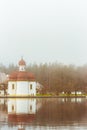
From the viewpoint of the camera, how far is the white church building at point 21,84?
70188 millimetres

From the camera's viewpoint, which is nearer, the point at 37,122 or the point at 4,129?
the point at 4,129

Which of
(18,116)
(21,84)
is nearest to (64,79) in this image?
(21,84)

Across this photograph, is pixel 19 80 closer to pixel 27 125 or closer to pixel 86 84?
pixel 86 84

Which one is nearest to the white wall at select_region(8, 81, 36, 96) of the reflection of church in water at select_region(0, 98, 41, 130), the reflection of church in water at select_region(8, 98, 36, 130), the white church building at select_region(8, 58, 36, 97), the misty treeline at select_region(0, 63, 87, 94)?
the white church building at select_region(8, 58, 36, 97)

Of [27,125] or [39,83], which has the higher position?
[39,83]

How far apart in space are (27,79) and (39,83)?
1337 cm

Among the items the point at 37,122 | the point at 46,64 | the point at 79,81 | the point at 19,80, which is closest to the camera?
the point at 37,122

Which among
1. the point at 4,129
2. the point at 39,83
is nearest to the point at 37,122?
the point at 4,129

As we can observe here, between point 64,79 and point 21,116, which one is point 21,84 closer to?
point 64,79

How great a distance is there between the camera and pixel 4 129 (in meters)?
18.4

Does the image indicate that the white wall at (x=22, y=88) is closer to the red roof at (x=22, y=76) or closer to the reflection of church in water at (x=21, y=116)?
the red roof at (x=22, y=76)

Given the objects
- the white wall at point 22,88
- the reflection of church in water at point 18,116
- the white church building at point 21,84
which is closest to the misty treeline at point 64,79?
the white church building at point 21,84

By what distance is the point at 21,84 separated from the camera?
2795 inches

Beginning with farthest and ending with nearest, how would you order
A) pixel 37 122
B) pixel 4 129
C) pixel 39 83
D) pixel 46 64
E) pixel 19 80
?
pixel 46 64 < pixel 39 83 < pixel 19 80 < pixel 37 122 < pixel 4 129
